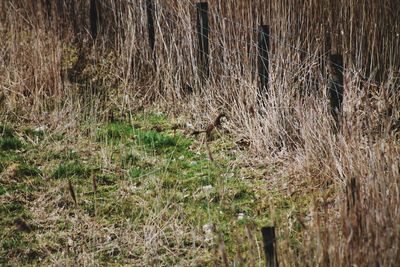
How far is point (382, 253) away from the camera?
9.30 ft

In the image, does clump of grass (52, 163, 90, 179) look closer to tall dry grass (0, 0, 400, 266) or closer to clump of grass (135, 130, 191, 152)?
clump of grass (135, 130, 191, 152)

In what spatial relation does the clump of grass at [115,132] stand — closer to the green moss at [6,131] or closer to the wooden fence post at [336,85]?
the green moss at [6,131]

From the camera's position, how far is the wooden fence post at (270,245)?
8.89 feet

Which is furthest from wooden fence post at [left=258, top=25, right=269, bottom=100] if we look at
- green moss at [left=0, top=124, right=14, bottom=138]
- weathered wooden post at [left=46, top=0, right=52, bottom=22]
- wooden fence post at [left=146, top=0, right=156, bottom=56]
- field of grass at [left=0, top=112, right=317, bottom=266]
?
weathered wooden post at [left=46, top=0, right=52, bottom=22]

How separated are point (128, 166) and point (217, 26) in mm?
1727

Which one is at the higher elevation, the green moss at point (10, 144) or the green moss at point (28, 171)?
the green moss at point (10, 144)

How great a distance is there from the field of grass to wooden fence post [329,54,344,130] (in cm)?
61

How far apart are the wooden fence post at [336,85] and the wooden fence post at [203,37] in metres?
1.52

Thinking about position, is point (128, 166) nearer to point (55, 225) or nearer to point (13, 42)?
point (55, 225)

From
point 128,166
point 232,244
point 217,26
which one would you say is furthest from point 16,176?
point 217,26

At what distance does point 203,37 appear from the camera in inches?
254

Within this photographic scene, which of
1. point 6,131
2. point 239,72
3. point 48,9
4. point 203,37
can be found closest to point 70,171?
point 6,131

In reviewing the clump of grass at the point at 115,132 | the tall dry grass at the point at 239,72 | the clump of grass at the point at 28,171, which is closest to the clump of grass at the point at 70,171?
the clump of grass at the point at 28,171

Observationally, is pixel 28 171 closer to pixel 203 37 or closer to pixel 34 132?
pixel 34 132
